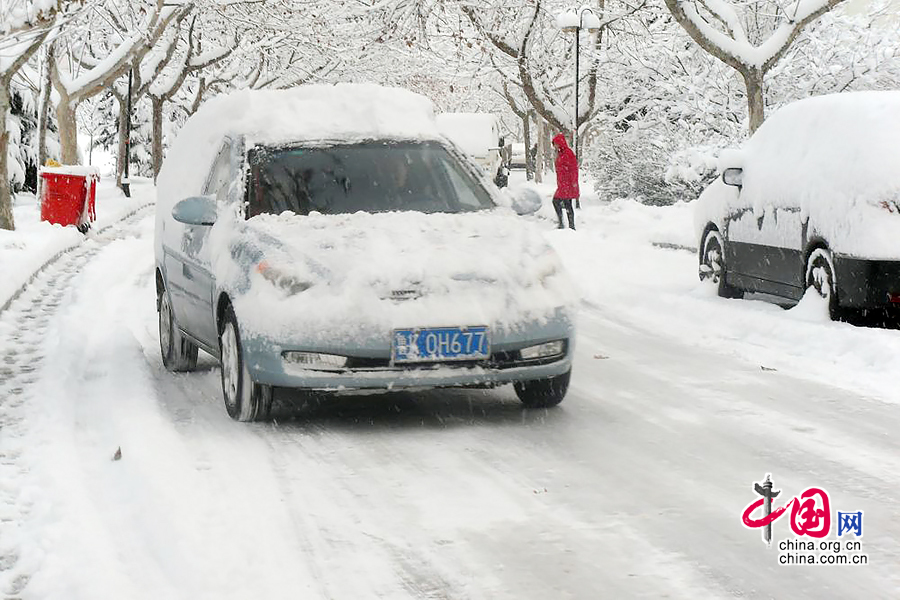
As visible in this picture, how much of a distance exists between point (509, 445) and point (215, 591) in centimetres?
Answer: 256

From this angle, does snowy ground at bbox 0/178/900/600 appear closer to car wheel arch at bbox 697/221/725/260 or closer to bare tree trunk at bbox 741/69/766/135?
car wheel arch at bbox 697/221/725/260

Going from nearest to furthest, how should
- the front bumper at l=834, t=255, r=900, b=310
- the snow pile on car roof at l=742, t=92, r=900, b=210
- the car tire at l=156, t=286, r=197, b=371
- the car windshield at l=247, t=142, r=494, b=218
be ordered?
1. the car windshield at l=247, t=142, r=494, b=218
2. the car tire at l=156, t=286, r=197, b=371
3. the front bumper at l=834, t=255, r=900, b=310
4. the snow pile on car roof at l=742, t=92, r=900, b=210

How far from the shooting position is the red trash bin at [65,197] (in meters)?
24.7

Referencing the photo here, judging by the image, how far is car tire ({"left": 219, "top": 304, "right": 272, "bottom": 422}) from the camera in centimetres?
725

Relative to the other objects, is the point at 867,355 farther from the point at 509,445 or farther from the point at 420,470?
the point at 420,470

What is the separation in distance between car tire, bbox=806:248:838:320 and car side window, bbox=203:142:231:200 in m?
4.93

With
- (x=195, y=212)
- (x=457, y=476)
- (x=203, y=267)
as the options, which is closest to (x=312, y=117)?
(x=195, y=212)

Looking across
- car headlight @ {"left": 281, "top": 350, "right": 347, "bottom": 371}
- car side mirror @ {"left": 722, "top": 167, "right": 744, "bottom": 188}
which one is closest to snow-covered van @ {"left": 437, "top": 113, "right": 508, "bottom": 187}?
car side mirror @ {"left": 722, "top": 167, "right": 744, "bottom": 188}

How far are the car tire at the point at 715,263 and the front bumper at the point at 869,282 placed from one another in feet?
10.0

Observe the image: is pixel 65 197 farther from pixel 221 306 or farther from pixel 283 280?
pixel 283 280

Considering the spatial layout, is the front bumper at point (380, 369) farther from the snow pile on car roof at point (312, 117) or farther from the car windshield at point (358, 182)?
the snow pile on car roof at point (312, 117)

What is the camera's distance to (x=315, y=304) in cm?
695

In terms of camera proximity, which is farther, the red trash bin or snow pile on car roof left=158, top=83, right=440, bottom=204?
the red trash bin

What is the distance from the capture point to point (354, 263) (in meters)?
7.12
